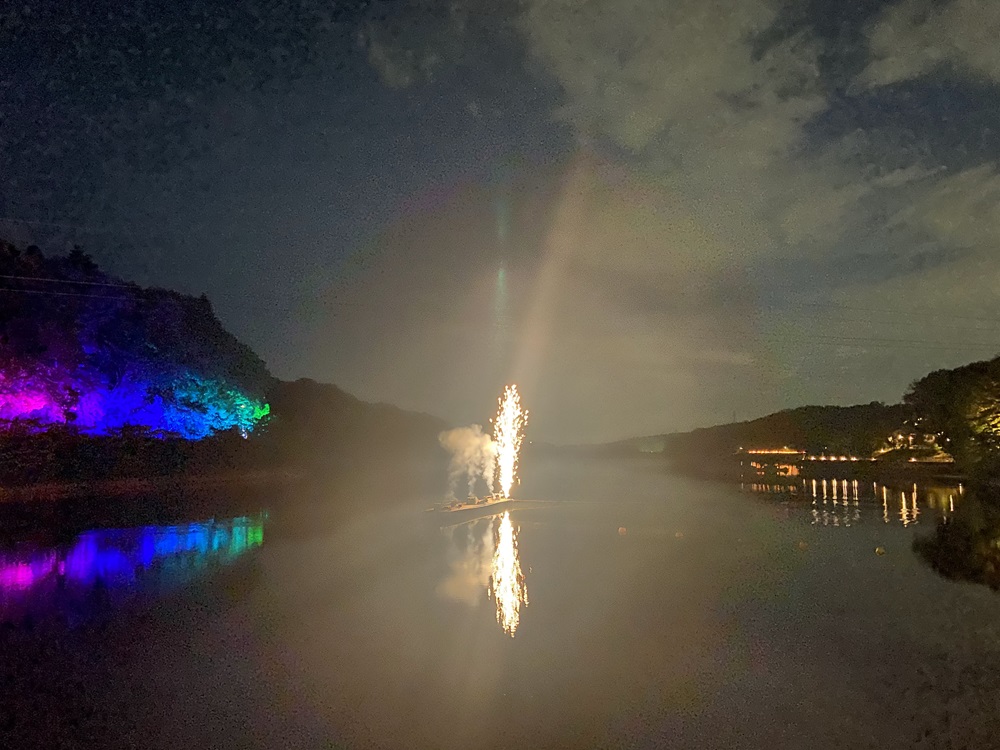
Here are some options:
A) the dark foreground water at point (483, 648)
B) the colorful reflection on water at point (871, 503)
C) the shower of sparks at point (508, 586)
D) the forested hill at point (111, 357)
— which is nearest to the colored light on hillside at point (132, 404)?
the forested hill at point (111, 357)

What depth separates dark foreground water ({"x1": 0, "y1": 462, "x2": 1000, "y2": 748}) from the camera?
241 inches

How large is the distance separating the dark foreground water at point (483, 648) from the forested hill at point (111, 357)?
60.6 feet

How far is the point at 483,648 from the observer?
8469 millimetres

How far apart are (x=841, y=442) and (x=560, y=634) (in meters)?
89.9

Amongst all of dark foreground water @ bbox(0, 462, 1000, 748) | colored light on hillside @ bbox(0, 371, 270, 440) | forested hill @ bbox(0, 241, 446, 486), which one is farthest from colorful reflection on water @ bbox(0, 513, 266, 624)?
colored light on hillside @ bbox(0, 371, 270, 440)

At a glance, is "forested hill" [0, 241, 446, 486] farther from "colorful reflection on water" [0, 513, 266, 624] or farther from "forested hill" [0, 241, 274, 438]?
"colorful reflection on water" [0, 513, 266, 624]

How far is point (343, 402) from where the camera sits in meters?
Result: 117

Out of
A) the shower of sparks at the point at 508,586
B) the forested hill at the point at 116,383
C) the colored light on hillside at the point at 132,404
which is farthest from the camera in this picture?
the colored light on hillside at the point at 132,404

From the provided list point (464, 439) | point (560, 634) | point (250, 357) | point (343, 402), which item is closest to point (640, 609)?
point (560, 634)

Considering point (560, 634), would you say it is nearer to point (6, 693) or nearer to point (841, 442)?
point (6, 693)

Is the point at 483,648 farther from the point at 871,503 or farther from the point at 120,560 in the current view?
the point at 871,503

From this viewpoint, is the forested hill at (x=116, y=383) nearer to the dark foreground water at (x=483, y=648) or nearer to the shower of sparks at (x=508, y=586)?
the dark foreground water at (x=483, y=648)

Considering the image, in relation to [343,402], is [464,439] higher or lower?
lower

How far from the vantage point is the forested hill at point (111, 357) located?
31125mm
